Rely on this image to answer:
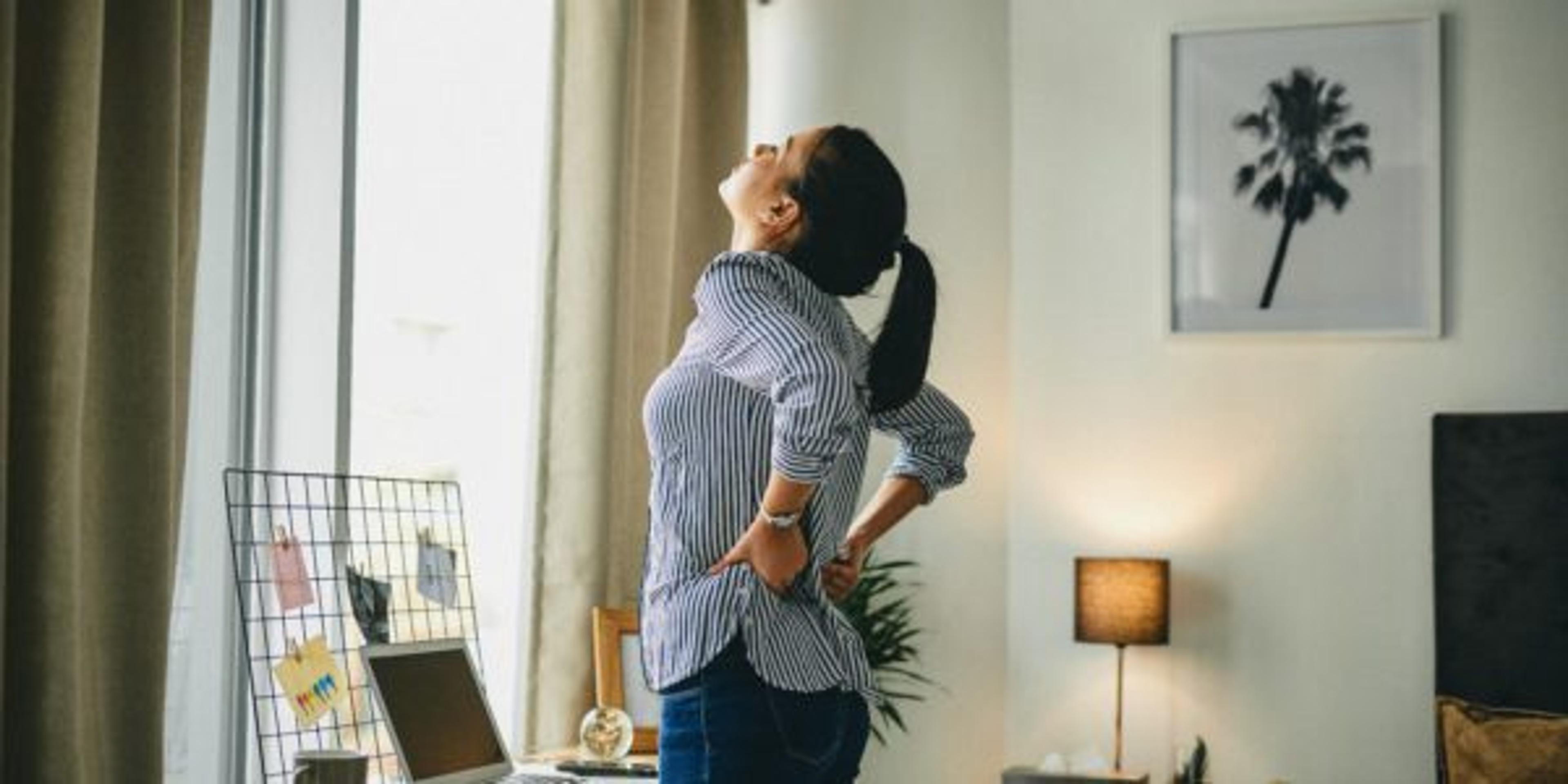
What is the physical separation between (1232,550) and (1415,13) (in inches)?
56.8

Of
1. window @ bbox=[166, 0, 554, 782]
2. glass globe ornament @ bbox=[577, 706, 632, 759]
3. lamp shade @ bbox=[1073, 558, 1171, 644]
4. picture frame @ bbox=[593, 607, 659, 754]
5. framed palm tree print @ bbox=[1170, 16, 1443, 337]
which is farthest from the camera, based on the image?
framed palm tree print @ bbox=[1170, 16, 1443, 337]

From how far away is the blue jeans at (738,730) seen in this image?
67.9 inches

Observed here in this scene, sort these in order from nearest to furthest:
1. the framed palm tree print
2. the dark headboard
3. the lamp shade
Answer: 1. the dark headboard
2. the lamp shade
3. the framed palm tree print

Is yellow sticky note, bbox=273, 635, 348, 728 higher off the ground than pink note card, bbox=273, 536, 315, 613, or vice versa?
pink note card, bbox=273, 536, 315, 613

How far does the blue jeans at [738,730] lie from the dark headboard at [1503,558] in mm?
3269

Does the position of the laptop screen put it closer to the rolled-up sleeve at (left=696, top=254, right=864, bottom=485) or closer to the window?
the window

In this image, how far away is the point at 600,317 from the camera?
4.32 meters

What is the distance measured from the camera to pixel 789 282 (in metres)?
1.80

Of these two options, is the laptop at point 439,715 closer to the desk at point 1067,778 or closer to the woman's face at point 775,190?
the woman's face at point 775,190

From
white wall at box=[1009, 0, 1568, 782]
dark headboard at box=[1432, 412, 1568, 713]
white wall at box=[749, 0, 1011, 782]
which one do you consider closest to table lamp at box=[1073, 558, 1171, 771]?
white wall at box=[1009, 0, 1568, 782]

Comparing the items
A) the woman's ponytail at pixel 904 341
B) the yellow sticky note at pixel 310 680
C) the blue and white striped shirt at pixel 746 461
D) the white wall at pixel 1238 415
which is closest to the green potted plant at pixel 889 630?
the white wall at pixel 1238 415

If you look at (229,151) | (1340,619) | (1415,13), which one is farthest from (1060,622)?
(229,151)

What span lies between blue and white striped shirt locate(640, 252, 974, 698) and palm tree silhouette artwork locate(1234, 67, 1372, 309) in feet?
10.9

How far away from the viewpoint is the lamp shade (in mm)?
4691
